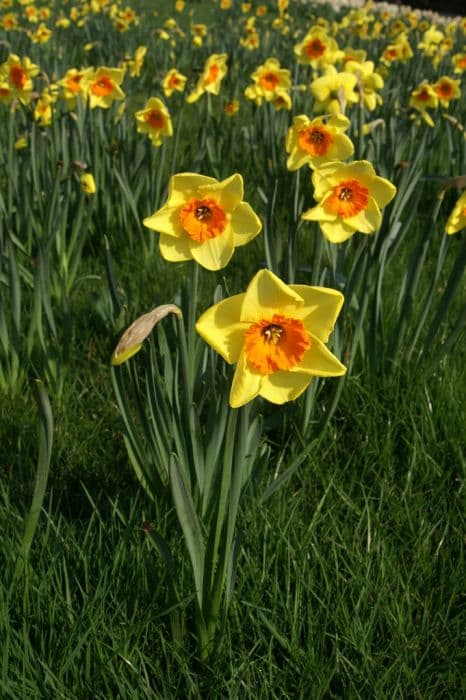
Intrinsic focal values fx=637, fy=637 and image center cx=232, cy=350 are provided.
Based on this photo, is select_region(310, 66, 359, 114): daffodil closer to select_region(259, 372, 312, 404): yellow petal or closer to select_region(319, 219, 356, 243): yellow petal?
select_region(319, 219, 356, 243): yellow petal

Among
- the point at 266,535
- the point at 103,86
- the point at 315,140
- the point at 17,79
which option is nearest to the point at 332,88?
the point at 315,140

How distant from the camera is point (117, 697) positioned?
1.23m

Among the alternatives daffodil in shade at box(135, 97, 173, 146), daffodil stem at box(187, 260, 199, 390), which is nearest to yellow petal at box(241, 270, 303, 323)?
daffodil stem at box(187, 260, 199, 390)

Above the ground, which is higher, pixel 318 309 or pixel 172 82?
pixel 318 309

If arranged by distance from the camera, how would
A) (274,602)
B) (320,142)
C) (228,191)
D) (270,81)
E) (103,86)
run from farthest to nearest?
1. (270,81)
2. (103,86)
3. (320,142)
4. (274,602)
5. (228,191)

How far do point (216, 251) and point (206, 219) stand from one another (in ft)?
0.22

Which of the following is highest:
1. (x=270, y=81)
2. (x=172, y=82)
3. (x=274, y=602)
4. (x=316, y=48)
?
(x=316, y=48)

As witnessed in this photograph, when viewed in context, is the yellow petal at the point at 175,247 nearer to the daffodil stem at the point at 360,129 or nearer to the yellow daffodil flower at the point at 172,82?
the daffodil stem at the point at 360,129

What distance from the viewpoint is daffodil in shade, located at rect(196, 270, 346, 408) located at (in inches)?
39.0

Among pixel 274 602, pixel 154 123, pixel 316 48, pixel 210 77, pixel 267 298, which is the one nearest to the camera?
pixel 267 298

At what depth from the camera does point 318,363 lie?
3.35ft

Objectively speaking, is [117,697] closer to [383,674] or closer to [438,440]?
[383,674]

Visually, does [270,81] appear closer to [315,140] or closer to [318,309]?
[315,140]

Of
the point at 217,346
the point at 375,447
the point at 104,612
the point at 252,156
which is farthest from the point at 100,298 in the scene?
the point at 252,156
